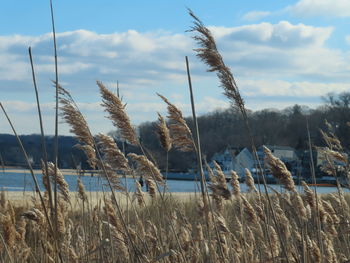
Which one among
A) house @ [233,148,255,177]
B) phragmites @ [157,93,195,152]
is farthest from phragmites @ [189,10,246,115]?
house @ [233,148,255,177]

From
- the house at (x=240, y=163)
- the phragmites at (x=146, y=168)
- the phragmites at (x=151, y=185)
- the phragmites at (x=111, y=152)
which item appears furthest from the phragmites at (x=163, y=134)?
the house at (x=240, y=163)

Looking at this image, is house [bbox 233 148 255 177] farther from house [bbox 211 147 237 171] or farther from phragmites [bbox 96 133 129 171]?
phragmites [bbox 96 133 129 171]

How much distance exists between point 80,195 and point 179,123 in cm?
204

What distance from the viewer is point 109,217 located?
4.62 metres

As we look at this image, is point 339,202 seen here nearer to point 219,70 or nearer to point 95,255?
point 95,255

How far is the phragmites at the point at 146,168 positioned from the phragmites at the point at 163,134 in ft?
0.49

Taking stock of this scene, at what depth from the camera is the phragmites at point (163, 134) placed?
4137 mm

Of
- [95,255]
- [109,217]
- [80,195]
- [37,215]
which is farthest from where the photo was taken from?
[80,195]

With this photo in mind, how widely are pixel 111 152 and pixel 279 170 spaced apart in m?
0.99

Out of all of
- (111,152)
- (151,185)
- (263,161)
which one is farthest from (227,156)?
(111,152)

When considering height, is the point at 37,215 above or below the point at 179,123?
below

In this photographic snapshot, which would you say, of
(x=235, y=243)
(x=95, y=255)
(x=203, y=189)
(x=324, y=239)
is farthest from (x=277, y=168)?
(x=95, y=255)

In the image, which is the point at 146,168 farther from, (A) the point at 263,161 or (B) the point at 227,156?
(B) the point at 227,156

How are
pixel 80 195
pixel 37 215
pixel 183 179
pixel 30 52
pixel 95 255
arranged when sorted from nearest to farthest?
pixel 30 52 → pixel 37 215 → pixel 95 255 → pixel 80 195 → pixel 183 179
